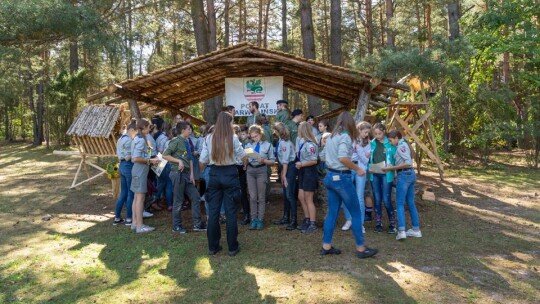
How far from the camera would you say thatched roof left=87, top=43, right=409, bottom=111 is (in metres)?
7.88

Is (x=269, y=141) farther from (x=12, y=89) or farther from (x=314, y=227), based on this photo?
(x=12, y=89)

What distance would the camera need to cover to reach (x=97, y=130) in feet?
32.6

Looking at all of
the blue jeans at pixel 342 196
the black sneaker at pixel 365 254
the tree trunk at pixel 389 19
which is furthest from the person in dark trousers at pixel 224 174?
the tree trunk at pixel 389 19

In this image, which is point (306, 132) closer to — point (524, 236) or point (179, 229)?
point (179, 229)

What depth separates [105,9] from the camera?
10273 millimetres

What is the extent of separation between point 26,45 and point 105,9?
7.10ft

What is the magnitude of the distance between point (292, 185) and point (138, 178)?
247cm

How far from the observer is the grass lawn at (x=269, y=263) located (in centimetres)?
427

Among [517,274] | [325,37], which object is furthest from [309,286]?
[325,37]

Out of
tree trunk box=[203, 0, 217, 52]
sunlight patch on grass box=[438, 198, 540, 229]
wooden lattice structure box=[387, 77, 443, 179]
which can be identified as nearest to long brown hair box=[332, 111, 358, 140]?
sunlight patch on grass box=[438, 198, 540, 229]

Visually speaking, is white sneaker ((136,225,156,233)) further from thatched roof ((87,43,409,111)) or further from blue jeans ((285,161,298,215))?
thatched roof ((87,43,409,111))

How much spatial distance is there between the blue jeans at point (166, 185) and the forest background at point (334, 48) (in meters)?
Result: 3.41

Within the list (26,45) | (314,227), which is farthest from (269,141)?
(26,45)

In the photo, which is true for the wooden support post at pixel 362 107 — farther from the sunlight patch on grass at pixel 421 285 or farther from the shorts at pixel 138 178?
the shorts at pixel 138 178
